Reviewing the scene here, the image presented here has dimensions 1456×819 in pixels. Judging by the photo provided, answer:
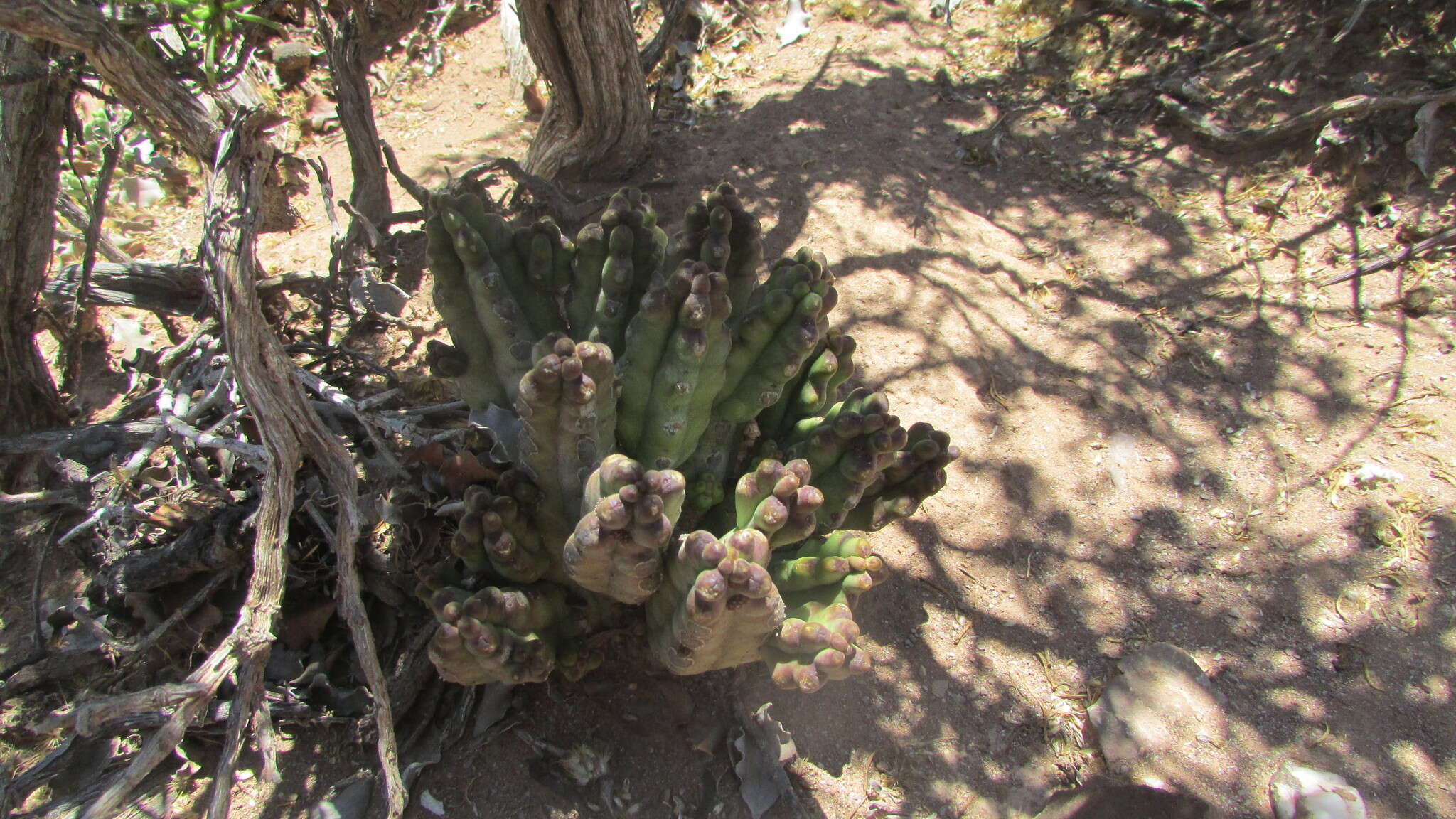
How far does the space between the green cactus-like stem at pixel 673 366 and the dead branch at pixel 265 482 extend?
0.71 meters

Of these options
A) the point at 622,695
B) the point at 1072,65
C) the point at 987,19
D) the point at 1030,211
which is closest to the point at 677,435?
the point at 622,695

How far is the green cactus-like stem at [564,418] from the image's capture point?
1.66 m

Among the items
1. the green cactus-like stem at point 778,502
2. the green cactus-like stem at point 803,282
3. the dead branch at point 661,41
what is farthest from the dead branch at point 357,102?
the green cactus-like stem at point 778,502

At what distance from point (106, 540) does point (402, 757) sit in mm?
1084

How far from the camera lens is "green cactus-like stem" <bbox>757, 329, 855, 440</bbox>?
232 centimetres

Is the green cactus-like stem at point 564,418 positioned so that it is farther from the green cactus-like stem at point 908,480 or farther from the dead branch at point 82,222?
the dead branch at point 82,222

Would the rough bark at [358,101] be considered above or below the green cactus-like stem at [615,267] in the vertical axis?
above

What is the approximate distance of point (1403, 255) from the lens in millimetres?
3504

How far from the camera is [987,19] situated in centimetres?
546

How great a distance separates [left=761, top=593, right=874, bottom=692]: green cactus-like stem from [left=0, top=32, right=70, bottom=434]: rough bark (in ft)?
7.69

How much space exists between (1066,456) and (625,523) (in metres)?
2.15

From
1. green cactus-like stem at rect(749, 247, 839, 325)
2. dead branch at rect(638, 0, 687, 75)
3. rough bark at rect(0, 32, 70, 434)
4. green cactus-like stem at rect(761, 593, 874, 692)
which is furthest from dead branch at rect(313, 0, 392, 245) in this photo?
green cactus-like stem at rect(761, 593, 874, 692)

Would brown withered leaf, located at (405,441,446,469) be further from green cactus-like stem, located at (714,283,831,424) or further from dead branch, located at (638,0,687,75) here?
dead branch, located at (638,0,687,75)

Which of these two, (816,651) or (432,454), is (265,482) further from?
(816,651)
